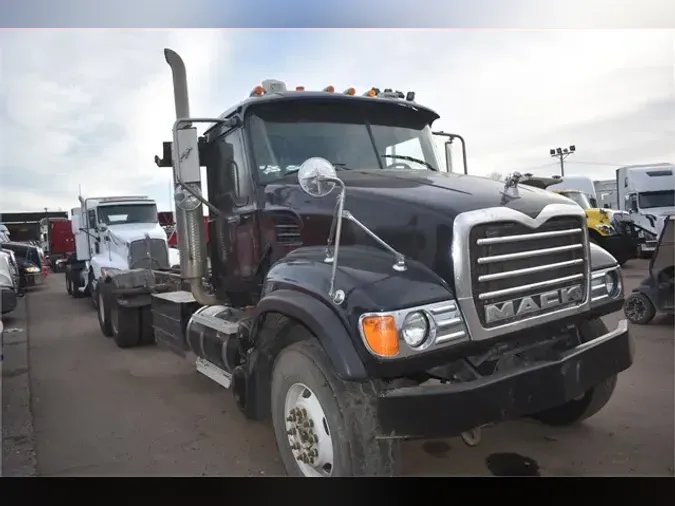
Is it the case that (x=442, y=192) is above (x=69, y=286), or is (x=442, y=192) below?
above

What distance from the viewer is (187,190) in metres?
3.98

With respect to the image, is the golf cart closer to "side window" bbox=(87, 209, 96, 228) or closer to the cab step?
the cab step

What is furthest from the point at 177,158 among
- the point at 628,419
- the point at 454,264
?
the point at 628,419

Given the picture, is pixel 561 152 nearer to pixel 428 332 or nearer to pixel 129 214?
pixel 428 332

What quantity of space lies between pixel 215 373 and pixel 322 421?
→ 1.61 meters

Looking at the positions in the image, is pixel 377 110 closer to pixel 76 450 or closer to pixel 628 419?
pixel 628 419

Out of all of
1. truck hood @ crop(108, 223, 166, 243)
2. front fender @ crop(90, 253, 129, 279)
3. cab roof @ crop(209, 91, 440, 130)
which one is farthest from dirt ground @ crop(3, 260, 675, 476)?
truck hood @ crop(108, 223, 166, 243)

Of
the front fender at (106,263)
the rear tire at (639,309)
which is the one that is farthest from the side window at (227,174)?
the rear tire at (639,309)

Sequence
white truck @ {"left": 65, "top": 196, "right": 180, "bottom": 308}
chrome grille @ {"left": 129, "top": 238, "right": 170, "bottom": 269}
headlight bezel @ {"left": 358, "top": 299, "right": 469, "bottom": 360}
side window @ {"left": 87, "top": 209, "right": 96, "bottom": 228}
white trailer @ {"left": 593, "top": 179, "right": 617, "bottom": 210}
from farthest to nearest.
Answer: white trailer @ {"left": 593, "top": 179, "right": 617, "bottom": 210}, side window @ {"left": 87, "top": 209, "right": 96, "bottom": 228}, white truck @ {"left": 65, "top": 196, "right": 180, "bottom": 308}, chrome grille @ {"left": 129, "top": 238, "right": 170, "bottom": 269}, headlight bezel @ {"left": 358, "top": 299, "right": 469, "bottom": 360}

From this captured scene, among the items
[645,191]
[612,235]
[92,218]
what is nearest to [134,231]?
[92,218]

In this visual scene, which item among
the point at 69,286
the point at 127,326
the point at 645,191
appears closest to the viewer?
the point at 127,326

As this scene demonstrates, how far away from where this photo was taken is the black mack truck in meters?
2.61

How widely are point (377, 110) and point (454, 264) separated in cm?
187

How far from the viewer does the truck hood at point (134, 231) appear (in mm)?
9289
